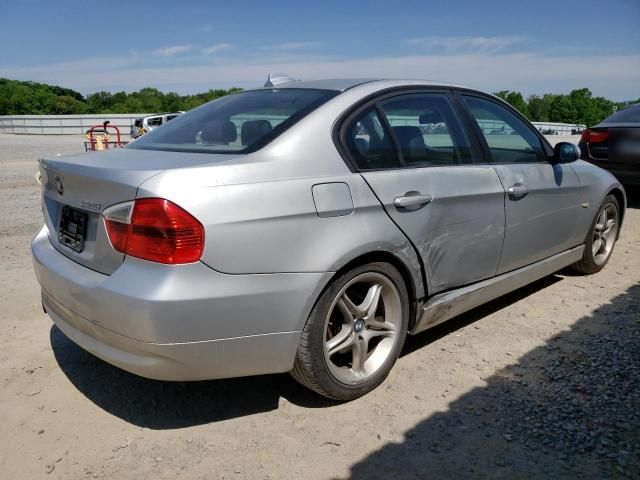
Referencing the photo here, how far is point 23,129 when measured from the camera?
122ft

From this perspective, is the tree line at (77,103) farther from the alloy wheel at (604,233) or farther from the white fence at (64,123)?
the alloy wheel at (604,233)

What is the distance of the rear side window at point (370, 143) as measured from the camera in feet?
8.77

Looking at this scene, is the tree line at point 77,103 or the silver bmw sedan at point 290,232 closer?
the silver bmw sedan at point 290,232

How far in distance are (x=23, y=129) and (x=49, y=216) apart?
132ft

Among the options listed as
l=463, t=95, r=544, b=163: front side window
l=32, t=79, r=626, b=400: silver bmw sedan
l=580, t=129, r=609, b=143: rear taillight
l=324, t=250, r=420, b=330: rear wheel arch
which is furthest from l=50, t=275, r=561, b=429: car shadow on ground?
l=580, t=129, r=609, b=143: rear taillight

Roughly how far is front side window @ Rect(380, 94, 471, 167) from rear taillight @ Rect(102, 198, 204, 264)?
1310 millimetres

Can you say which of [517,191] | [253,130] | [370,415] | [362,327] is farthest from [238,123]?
[517,191]

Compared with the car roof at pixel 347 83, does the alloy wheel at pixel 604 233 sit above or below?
below

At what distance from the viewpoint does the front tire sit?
2.49m

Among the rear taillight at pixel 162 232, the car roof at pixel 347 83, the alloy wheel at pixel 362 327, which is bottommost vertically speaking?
the alloy wheel at pixel 362 327

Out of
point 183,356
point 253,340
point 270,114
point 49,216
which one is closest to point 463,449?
point 253,340

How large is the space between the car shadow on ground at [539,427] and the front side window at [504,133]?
52.4 inches

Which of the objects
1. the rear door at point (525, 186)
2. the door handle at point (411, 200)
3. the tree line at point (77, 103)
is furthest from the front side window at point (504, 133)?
the tree line at point (77, 103)

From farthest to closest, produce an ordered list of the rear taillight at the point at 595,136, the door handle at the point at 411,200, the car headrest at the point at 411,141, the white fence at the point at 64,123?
the white fence at the point at 64,123, the rear taillight at the point at 595,136, the car headrest at the point at 411,141, the door handle at the point at 411,200
